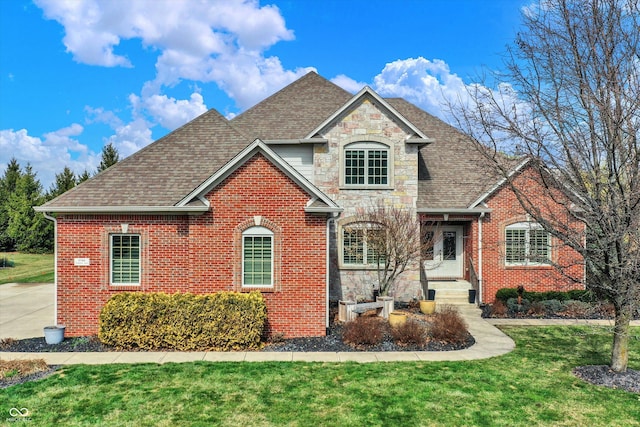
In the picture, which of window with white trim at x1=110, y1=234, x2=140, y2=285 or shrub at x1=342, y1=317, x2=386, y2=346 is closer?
shrub at x1=342, y1=317, x2=386, y2=346

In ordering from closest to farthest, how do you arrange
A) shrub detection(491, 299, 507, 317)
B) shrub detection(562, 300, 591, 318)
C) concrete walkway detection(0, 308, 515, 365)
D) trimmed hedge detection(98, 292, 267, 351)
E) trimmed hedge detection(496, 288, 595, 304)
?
concrete walkway detection(0, 308, 515, 365), trimmed hedge detection(98, 292, 267, 351), shrub detection(491, 299, 507, 317), shrub detection(562, 300, 591, 318), trimmed hedge detection(496, 288, 595, 304)

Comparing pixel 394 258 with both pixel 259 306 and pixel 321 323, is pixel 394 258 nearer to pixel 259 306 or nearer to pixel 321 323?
pixel 321 323

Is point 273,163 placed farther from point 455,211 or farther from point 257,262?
point 455,211

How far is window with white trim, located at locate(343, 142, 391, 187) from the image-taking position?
1773cm

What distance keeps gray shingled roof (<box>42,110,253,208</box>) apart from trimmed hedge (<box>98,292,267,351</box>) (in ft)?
11.0

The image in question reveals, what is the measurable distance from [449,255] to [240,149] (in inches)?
408

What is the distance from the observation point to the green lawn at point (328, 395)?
7512 millimetres

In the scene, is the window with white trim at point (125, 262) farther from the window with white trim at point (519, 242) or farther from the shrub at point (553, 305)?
the shrub at point (553, 305)

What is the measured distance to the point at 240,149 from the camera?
15.7m

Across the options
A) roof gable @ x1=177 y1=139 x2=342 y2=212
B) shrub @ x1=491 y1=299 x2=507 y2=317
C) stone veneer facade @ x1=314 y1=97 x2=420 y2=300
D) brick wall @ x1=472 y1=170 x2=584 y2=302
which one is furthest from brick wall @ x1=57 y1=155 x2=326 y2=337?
brick wall @ x1=472 y1=170 x2=584 y2=302

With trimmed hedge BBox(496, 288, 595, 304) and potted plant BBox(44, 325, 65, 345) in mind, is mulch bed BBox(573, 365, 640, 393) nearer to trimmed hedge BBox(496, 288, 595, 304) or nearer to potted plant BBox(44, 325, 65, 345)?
trimmed hedge BBox(496, 288, 595, 304)

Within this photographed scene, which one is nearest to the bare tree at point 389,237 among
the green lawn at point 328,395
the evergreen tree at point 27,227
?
the green lawn at point 328,395

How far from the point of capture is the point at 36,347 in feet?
39.1

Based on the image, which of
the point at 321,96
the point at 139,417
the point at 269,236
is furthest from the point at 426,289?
the point at 139,417
